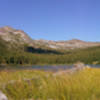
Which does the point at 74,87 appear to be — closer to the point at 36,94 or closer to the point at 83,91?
the point at 83,91

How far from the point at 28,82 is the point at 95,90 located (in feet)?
4.04

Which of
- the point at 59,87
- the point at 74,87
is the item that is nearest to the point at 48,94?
the point at 59,87

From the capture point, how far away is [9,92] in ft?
8.52

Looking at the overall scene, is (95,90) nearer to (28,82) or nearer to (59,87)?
(59,87)

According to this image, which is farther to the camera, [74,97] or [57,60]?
[57,60]

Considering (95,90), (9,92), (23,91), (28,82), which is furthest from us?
(28,82)

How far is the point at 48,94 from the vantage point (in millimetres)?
2213

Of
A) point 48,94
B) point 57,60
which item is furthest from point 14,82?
point 57,60

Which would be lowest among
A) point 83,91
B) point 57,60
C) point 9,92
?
point 57,60

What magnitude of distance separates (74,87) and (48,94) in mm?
376

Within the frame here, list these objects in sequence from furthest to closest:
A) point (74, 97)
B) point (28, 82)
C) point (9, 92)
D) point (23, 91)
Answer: point (28, 82), point (9, 92), point (23, 91), point (74, 97)

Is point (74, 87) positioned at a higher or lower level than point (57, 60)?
higher

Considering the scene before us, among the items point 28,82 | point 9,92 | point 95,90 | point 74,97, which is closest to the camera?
point 74,97

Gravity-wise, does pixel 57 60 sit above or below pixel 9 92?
below
